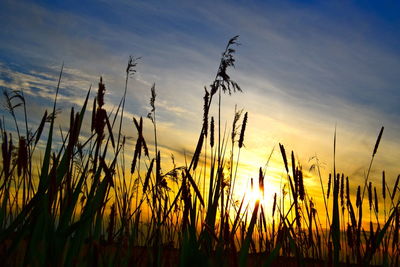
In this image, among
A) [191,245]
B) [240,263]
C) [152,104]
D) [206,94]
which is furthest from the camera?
[152,104]

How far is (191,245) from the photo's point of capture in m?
2.01

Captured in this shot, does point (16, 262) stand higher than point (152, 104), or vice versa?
point (152, 104)

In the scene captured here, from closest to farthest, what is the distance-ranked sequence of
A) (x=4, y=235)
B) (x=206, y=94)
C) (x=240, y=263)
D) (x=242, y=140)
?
1. (x=4, y=235)
2. (x=240, y=263)
3. (x=206, y=94)
4. (x=242, y=140)

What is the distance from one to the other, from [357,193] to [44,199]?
13.1 ft

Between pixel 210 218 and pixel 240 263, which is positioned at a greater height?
pixel 210 218

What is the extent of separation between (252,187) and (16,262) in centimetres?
191

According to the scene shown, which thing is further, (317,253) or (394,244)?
(394,244)

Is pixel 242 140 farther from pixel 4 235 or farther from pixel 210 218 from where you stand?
pixel 4 235

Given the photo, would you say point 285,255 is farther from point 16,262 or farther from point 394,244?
point 16,262

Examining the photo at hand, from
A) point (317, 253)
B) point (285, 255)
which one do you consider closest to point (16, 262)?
point (285, 255)

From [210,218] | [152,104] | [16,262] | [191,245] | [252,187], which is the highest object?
[152,104]

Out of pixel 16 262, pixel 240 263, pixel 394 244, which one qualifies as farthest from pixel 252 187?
pixel 394 244

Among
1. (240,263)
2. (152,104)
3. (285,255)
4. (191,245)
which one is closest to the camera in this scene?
(191,245)

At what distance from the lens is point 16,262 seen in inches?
88.0
